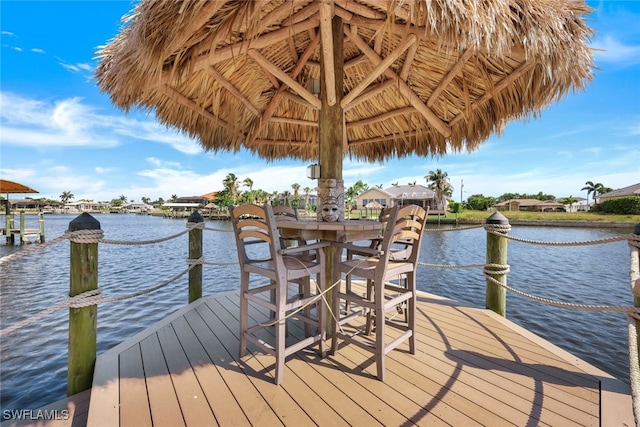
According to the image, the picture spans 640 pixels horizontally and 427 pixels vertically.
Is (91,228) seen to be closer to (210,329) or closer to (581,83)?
(210,329)

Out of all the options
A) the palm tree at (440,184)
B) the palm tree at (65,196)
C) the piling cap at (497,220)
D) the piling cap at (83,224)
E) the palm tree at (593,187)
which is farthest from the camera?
the palm tree at (65,196)

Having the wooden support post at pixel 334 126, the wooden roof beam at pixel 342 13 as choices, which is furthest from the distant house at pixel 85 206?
the wooden roof beam at pixel 342 13

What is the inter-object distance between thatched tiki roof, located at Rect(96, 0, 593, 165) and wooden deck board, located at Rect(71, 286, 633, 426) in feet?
5.48

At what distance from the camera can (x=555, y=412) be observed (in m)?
1.25

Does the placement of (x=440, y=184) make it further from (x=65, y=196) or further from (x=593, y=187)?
(x=65, y=196)

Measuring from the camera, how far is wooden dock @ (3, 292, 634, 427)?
1.21 meters

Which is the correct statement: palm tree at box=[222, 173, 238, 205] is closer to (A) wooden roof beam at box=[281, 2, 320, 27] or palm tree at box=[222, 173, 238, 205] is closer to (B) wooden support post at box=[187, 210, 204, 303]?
(B) wooden support post at box=[187, 210, 204, 303]

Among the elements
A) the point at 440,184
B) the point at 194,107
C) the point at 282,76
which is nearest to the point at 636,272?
the point at 282,76

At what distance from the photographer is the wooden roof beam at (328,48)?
Answer: 162 centimetres

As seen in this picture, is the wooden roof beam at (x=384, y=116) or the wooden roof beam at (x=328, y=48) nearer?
the wooden roof beam at (x=328, y=48)

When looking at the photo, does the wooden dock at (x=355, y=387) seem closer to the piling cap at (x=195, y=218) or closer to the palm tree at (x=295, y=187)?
the piling cap at (x=195, y=218)

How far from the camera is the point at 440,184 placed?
31281 millimetres

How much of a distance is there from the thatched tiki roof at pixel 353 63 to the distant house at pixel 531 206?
42963 millimetres

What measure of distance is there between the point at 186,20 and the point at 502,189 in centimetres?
5927
